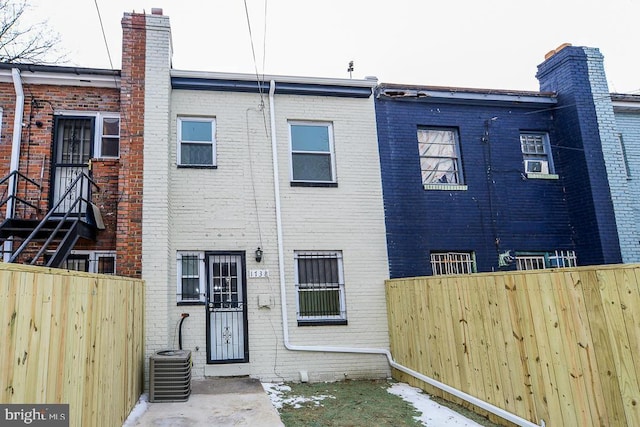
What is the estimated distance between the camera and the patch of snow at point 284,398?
6.67 metres

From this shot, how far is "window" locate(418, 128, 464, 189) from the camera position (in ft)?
32.1

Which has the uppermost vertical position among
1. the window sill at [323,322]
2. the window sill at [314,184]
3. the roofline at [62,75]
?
the roofline at [62,75]

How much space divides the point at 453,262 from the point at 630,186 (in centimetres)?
510

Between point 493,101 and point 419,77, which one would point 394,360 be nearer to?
point 493,101

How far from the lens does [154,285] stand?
7.64 metres

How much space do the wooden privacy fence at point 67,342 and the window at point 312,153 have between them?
461 cm

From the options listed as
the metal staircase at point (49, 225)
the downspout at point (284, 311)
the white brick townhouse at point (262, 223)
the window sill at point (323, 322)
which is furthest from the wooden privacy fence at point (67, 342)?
the window sill at point (323, 322)

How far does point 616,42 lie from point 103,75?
13356mm

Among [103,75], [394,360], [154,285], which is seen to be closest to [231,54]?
[103,75]

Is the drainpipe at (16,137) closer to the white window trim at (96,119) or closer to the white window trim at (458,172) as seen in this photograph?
the white window trim at (96,119)

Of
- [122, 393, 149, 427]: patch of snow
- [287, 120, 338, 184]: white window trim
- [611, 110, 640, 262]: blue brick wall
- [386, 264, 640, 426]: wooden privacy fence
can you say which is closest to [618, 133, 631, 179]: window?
[611, 110, 640, 262]: blue brick wall

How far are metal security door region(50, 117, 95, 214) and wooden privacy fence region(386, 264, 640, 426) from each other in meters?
6.97

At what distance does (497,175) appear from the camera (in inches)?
388

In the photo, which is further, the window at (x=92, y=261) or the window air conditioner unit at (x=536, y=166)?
the window air conditioner unit at (x=536, y=166)
